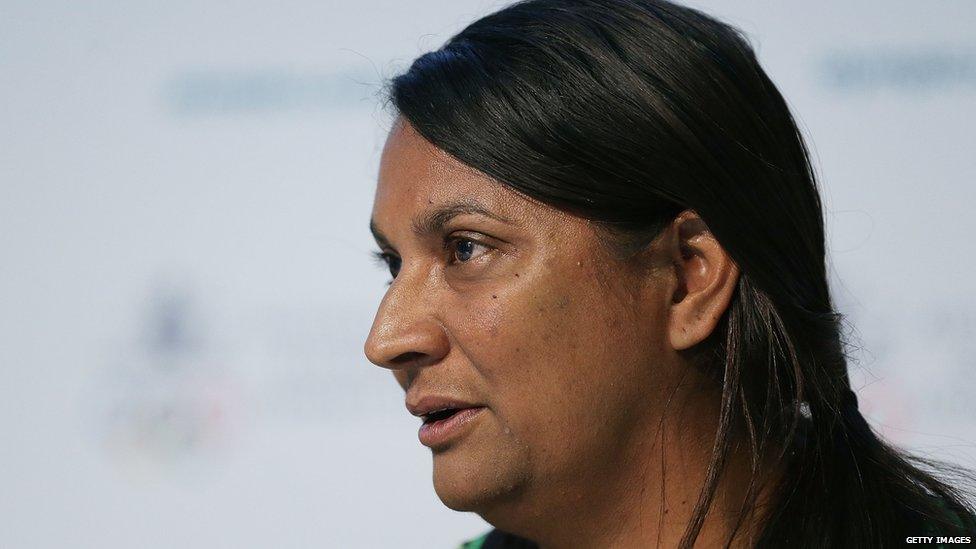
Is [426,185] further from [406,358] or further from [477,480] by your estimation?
[477,480]

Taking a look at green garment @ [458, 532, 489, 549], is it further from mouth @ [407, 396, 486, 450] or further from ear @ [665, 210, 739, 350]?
ear @ [665, 210, 739, 350]

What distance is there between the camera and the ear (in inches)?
54.1

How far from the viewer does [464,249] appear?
1363mm

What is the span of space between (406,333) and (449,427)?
13 centimetres

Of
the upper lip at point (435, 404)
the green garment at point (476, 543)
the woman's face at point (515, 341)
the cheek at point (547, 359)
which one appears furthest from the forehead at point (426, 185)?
the green garment at point (476, 543)

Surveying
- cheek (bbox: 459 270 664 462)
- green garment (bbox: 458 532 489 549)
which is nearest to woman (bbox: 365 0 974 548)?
cheek (bbox: 459 270 664 462)

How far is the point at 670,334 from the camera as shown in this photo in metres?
1.38

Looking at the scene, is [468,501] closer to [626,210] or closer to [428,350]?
[428,350]

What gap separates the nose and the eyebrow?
2.9 inches

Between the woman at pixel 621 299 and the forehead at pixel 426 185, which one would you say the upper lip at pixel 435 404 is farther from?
the forehead at pixel 426 185

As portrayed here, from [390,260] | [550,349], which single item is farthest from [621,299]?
[390,260]

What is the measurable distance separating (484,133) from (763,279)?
16.4 inches

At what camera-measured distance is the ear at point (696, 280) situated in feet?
4.51

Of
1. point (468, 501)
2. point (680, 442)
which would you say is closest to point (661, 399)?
point (680, 442)
